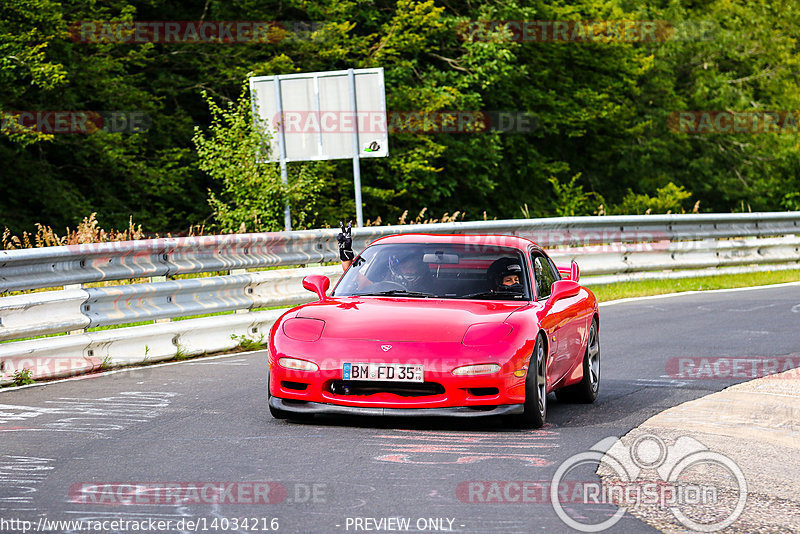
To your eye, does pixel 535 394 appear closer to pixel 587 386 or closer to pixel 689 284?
pixel 587 386

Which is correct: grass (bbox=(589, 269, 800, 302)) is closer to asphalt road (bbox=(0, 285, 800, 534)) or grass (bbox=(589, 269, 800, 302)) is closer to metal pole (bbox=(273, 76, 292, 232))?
metal pole (bbox=(273, 76, 292, 232))

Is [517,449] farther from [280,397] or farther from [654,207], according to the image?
[654,207]

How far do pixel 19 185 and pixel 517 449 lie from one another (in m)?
24.7

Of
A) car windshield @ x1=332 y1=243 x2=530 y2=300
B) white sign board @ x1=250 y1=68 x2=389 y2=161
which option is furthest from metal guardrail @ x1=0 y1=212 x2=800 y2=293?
white sign board @ x1=250 y1=68 x2=389 y2=161

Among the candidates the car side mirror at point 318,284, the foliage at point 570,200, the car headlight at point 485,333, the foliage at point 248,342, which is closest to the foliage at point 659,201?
the foliage at point 570,200

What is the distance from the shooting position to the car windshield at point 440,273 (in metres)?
8.77

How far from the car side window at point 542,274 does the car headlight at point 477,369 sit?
4.44ft

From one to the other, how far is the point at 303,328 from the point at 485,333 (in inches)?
45.7

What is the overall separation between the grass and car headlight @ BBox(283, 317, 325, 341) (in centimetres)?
1055

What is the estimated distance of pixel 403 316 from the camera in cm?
802

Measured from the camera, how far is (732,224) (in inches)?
905

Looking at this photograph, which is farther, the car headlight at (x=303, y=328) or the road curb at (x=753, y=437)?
the car headlight at (x=303, y=328)

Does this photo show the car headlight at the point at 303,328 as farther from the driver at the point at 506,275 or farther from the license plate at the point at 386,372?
the driver at the point at 506,275

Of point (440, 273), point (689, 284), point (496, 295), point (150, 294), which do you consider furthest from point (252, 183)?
point (496, 295)
